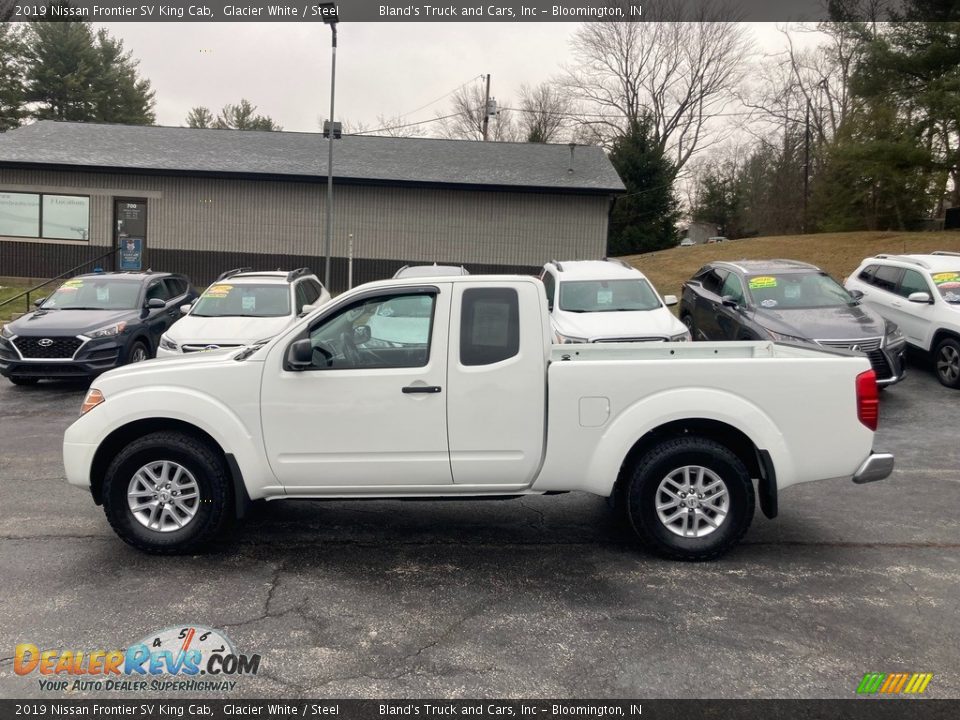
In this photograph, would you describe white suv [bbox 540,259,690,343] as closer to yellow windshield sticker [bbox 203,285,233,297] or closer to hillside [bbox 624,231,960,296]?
yellow windshield sticker [bbox 203,285,233,297]

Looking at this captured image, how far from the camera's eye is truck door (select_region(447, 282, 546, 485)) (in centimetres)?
544

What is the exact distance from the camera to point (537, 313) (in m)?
5.58

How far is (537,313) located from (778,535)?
2.49 metres

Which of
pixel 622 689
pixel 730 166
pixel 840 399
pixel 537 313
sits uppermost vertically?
pixel 730 166

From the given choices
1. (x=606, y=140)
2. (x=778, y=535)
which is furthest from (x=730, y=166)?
(x=778, y=535)

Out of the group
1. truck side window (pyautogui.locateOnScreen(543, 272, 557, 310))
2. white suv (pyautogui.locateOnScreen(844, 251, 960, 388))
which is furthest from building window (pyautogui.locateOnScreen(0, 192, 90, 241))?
white suv (pyautogui.locateOnScreen(844, 251, 960, 388))

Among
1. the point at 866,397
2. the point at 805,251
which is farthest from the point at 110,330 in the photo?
the point at 805,251

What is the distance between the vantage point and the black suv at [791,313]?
34.3 ft

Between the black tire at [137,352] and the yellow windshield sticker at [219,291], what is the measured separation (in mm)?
1379

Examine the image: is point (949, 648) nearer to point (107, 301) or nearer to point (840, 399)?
point (840, 399)

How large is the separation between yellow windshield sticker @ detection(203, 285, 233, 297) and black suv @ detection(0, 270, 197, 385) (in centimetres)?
123

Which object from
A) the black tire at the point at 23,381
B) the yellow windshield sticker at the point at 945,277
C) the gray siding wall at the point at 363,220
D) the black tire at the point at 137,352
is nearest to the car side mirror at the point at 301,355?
the black tire at the point at 137,352

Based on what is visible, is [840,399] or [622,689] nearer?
[622,689]

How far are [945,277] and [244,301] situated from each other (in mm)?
10381
